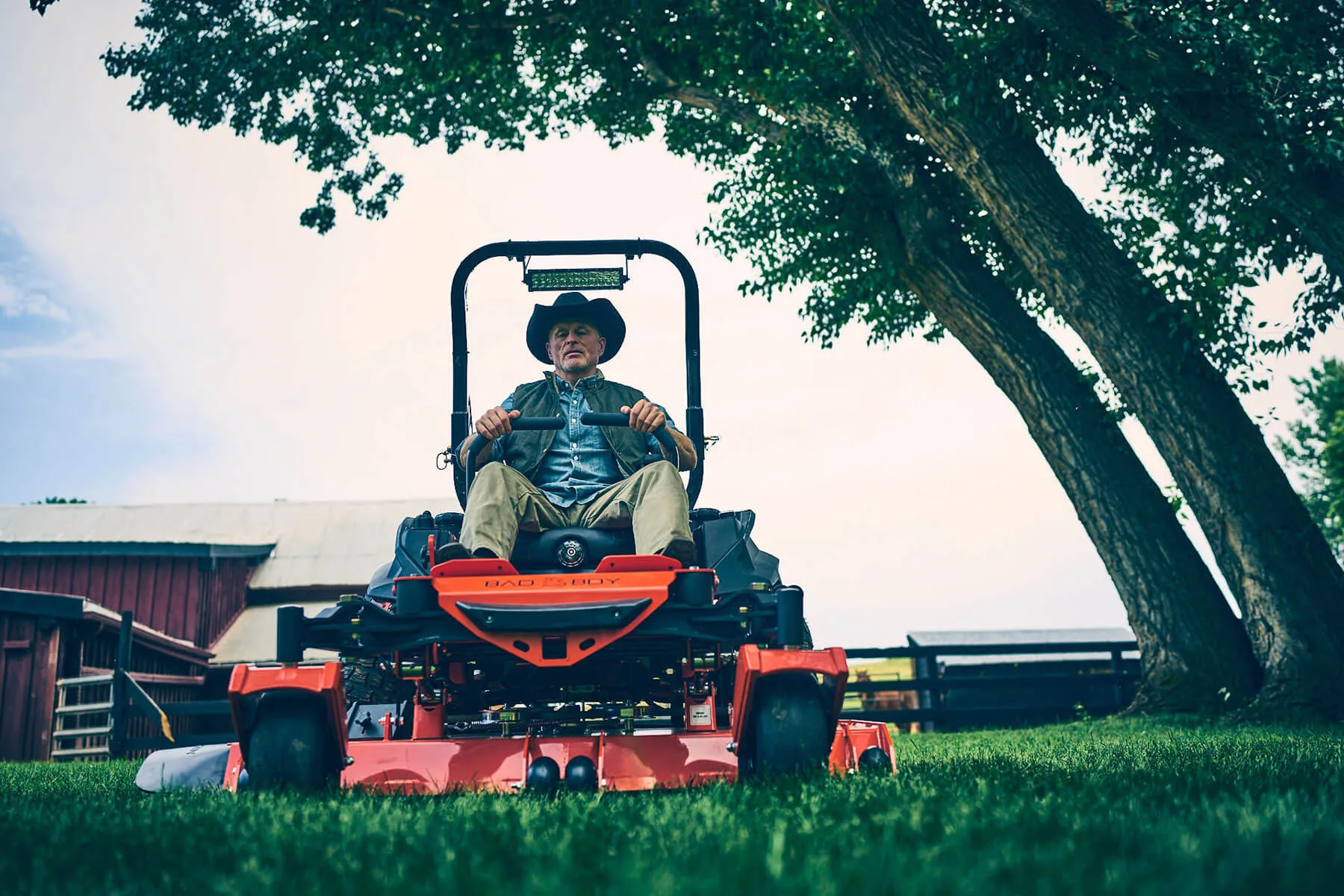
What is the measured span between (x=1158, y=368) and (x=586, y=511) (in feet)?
22.3

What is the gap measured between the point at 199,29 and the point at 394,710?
1010 cm

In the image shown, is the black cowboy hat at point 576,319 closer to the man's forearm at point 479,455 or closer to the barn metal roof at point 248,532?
the man's forearm at point 479,455

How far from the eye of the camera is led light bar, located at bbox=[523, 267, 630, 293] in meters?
5.62

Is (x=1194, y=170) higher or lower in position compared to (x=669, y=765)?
higher

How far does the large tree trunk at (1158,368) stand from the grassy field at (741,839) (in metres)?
6.17

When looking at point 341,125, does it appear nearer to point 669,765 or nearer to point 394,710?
point 394,710

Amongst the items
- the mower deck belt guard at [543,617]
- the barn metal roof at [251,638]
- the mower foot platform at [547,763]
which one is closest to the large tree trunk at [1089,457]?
the mower foot platform at [547,763]

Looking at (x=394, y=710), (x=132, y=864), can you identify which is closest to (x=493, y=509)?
(x=394, y=710)

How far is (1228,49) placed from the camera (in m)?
8.29

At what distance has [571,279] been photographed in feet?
18.5

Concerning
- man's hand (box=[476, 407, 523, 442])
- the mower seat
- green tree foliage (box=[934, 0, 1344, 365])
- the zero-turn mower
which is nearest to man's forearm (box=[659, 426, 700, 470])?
the zero-turn mower

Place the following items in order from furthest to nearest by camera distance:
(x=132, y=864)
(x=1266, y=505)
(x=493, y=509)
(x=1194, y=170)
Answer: (x=1194, y=170), (x=1266, y=505), (x=493, y=509), (x=132, y=864)

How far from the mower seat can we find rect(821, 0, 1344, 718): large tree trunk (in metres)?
6.42

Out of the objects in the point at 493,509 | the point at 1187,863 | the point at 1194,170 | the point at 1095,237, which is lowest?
the point at 1187,863
